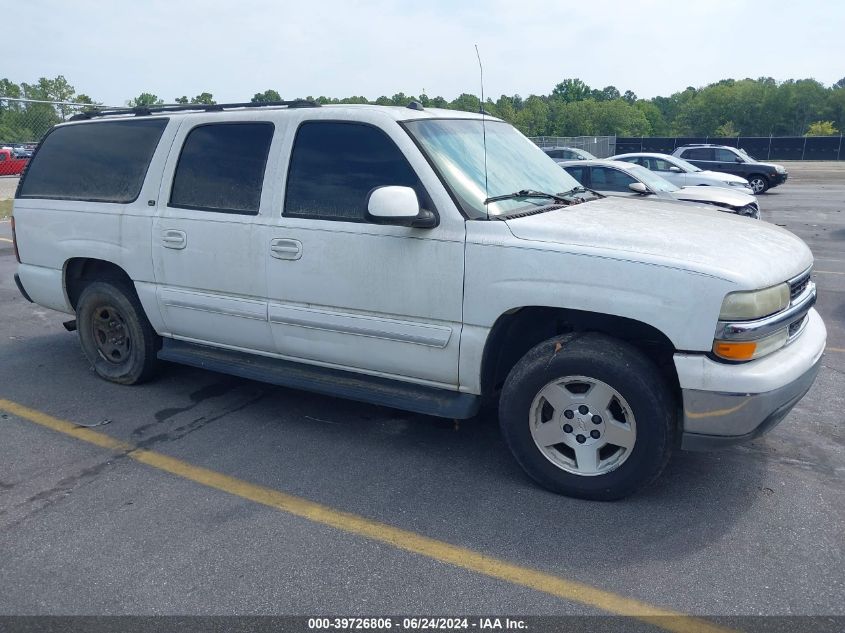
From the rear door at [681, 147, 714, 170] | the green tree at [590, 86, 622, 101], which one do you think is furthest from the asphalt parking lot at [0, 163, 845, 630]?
the green tree at [590, 86, 622, 101]

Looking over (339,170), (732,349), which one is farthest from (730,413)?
(339,170)

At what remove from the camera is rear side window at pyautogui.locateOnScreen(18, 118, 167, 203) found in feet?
16.6

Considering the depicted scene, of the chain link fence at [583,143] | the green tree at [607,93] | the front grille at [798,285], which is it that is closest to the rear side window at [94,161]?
the front grille at [798,285]

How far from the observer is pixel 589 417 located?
363 centimetres

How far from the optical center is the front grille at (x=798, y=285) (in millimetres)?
3596

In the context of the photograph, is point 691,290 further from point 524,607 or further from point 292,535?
point 292,535

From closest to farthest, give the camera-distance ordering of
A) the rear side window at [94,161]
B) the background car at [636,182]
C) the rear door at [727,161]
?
the rear side window at [94,161] < the background car at [636,182] < the rear door at [727,161]

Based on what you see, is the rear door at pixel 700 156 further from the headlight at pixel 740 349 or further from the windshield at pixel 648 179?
the headlight at pixel 740 349

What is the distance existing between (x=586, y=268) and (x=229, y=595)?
2.14 meters

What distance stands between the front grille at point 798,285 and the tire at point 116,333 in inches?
164

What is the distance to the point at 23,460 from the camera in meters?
4.23

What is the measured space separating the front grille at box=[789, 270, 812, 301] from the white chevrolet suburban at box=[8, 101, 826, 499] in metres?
0.02

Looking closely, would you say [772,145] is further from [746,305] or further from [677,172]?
[746,305]

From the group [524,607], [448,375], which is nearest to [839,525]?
[524,607]
